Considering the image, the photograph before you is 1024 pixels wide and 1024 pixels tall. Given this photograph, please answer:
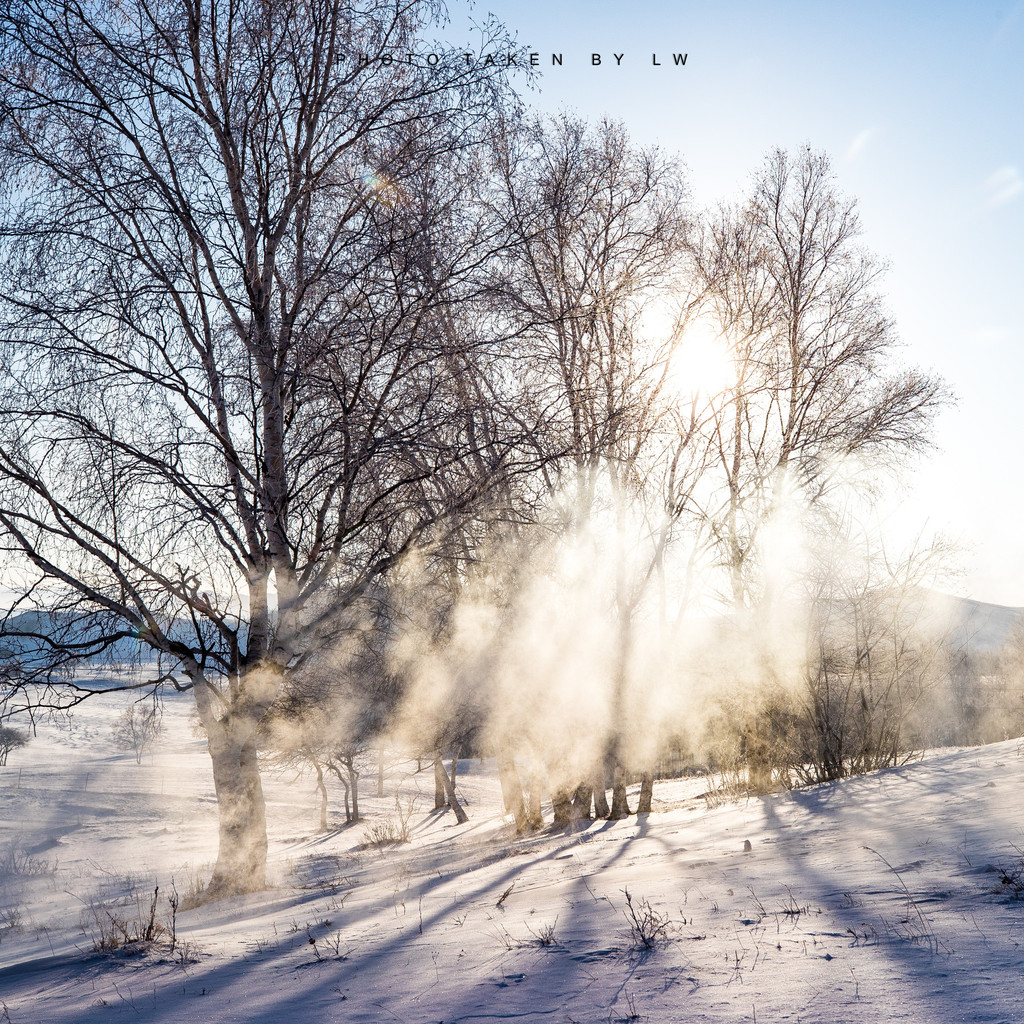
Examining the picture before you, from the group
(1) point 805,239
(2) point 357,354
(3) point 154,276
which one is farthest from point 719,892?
(1) point 805,239

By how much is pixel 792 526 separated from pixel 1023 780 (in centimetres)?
865

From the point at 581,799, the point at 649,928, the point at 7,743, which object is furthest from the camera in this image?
the point at 581,799

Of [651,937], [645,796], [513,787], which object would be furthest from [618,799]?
[651,937]

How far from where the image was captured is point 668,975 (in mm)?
2711

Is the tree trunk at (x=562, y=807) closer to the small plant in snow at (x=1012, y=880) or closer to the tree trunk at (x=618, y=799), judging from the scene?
the tree trunk at (x=618, y=799)

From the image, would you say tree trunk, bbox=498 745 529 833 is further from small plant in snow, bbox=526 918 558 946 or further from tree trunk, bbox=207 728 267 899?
small plant in snow, bbox=526 918 558 946

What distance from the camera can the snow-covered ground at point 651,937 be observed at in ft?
8.04

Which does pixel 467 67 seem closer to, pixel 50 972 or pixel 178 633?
pixel 178 633

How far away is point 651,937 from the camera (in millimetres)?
3125

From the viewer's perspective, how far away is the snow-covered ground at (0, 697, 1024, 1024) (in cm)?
245

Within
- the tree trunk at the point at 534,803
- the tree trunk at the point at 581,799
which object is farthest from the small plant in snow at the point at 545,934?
the tree trunk at the point at 534,803

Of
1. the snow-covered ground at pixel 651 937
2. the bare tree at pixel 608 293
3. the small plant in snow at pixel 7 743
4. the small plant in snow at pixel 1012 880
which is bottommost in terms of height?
the snow-covered ground at pixel 651 937

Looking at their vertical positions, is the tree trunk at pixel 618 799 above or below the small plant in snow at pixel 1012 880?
below

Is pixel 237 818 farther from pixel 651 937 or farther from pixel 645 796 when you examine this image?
pixel 645 796
